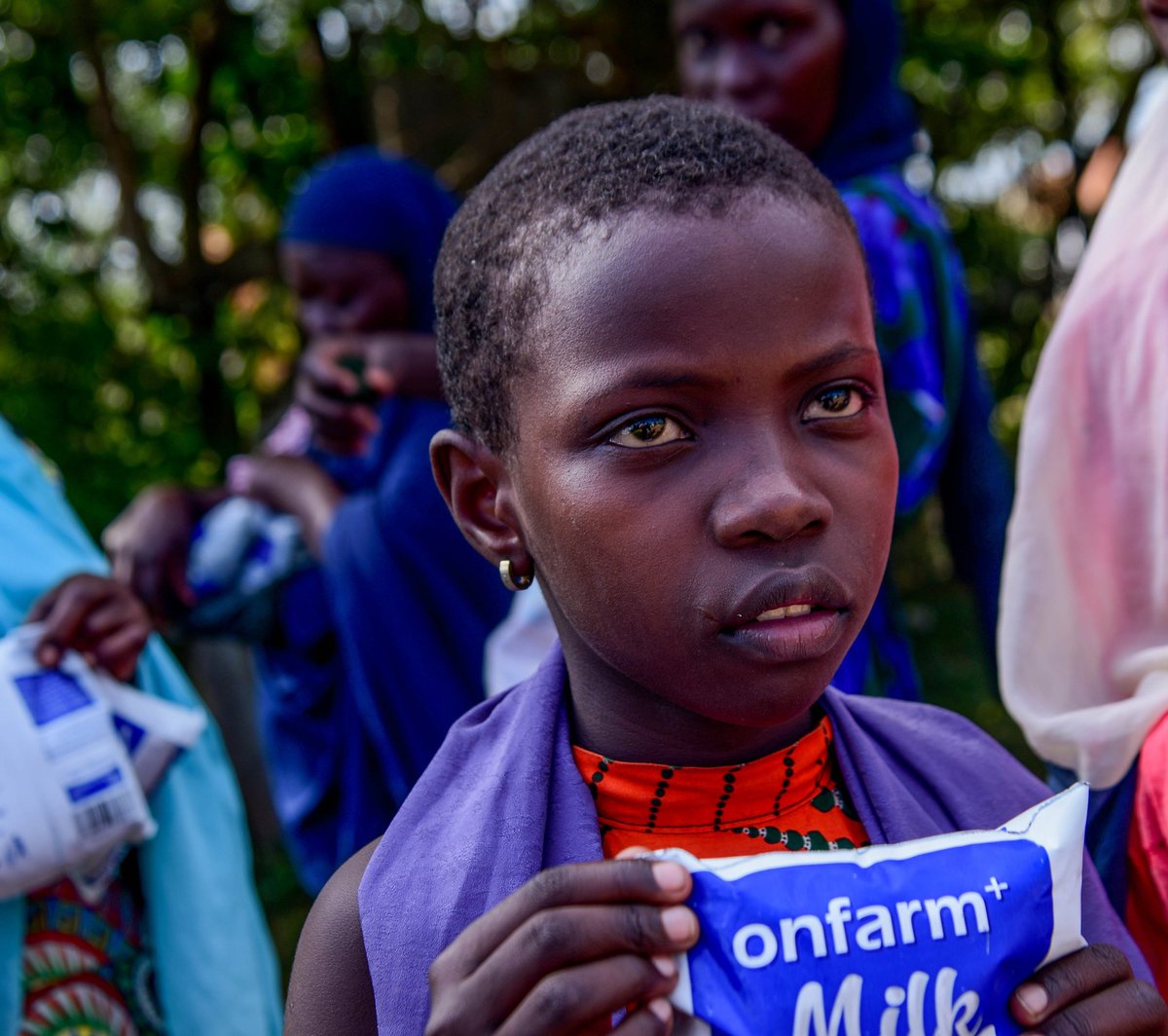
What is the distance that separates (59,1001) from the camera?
→ 206 centimetres

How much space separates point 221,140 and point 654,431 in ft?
15.7

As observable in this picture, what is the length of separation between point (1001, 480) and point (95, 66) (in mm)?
3947

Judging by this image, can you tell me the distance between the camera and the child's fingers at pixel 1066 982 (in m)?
1.04

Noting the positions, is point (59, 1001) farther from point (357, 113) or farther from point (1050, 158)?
point (1050, 158)

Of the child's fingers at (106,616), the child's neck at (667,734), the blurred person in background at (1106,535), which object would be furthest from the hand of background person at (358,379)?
the child's neck at (667,734)

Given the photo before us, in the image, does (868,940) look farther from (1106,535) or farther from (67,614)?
(67,614)

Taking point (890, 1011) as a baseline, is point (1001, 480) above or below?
below

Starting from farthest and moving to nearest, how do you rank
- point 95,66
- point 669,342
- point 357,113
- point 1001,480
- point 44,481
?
point 357,113
point 95,66
point 1001,480
point 44,481
point 669,342

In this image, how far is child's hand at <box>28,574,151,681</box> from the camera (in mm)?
2086

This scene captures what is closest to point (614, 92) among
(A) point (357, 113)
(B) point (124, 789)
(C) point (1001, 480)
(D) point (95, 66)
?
(A) point (357, 113)

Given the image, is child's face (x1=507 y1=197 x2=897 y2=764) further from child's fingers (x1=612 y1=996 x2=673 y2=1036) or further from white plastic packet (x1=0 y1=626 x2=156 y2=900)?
white plastic packet (x1=0 y1=626 x2=156 y2=900)

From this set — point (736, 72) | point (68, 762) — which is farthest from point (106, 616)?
point (736, 72)

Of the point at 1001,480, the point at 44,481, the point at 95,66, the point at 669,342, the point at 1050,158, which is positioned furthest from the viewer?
the point at 1050,158

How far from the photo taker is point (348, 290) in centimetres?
333
